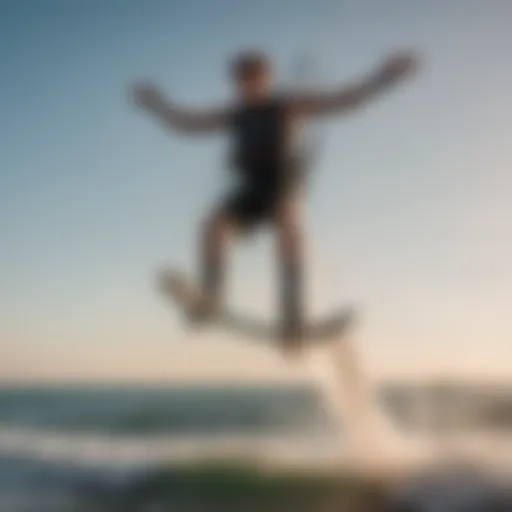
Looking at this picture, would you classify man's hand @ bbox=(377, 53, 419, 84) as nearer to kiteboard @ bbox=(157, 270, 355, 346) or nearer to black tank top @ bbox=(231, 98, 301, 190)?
black tank top @ bbox=(231, 98, 301, 190)

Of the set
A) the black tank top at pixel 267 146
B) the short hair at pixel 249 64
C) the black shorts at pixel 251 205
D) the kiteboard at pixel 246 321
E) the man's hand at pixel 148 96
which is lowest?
the kiteboard at pixel 246 321

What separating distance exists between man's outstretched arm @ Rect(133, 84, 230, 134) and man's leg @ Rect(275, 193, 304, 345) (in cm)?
16

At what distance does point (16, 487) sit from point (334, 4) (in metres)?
0.89

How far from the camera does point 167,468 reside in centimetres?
143

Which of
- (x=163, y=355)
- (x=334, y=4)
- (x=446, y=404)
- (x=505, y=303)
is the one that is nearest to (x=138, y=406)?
(x=163, y=355)

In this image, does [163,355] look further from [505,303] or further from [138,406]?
[505,303]

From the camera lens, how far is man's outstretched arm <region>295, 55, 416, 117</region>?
138cm

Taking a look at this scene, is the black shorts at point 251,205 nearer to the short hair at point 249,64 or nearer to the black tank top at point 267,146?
the black tank top at point 267,146

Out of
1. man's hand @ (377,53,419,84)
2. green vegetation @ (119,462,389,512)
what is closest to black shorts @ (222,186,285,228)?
man's hand @ (377,53,419,84)

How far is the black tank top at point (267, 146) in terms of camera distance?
4.53 ft

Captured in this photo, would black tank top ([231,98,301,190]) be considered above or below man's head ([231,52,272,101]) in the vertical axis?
below

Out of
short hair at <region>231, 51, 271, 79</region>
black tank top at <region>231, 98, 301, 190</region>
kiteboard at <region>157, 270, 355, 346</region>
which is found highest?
short hair at <region>231, 51, 271, 79</region>

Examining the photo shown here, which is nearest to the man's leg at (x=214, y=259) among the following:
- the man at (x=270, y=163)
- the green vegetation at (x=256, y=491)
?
the man at (x=270, y=163)

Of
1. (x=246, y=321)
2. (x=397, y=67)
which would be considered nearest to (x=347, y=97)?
(x=397, y=67)
